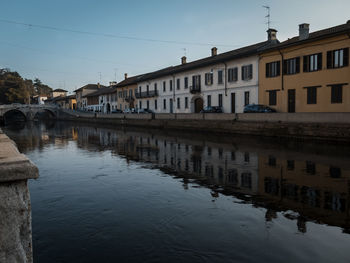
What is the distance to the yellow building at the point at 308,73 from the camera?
22688 mm

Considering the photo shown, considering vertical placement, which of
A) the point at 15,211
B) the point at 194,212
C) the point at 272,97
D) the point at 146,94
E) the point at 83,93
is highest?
the point at 83,93

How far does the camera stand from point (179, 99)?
143 feet

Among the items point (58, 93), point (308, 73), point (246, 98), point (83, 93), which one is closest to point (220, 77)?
point (246, 98)

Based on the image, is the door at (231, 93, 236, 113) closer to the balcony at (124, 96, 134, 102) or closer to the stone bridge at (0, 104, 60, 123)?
the balcony at (124, 96, 134, 102)

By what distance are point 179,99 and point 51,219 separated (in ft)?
124

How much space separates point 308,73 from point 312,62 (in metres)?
0.96

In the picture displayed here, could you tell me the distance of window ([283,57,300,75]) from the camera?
85.4 ft

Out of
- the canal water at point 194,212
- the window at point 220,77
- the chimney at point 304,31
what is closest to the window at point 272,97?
the chimney at point 304,31

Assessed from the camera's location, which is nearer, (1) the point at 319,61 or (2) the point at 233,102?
(1) the point at 319,61

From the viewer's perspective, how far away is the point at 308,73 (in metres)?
25.2

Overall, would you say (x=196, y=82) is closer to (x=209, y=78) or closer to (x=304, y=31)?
(x=209, y=78)

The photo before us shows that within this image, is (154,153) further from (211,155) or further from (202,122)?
(202,122)

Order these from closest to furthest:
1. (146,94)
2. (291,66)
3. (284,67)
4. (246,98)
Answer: (291,66) → (284,67) → (246,98) → (146,94)

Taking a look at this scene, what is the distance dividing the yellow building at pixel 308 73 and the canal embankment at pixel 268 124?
14.6ft
